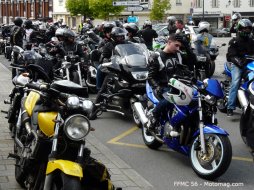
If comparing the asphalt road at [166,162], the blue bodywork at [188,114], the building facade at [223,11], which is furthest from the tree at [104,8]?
the blue bodywork at [188,114]

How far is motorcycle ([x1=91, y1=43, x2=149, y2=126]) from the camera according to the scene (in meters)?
9.24

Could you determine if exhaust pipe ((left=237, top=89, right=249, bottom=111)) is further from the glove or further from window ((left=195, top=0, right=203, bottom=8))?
window ((left=195, top=0, right=203, bottom=8))

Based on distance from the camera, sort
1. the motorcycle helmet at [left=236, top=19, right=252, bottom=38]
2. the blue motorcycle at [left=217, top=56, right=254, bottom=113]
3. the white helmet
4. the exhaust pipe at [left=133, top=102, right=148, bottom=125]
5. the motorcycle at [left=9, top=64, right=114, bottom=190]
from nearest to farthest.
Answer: the motorcycle at [left=9, top=64, right=114, bottom=190] → the white helmet → the exhaust pipe at [left=133, top=102, right=148, bottom=125] → the blue motorcycle at [left=217, top=56, right=254, bottom=113] → the motorcycle helmet at [left=236, top=19, right=252, bottom=38]

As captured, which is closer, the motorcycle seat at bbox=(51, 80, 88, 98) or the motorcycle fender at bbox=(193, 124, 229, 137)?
the motorcycle seat at bbox=(51, 80, 88, 98)

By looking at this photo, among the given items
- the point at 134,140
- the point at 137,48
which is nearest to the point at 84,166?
the point at 134,140

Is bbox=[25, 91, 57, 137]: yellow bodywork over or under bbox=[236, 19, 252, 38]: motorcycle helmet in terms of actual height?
under

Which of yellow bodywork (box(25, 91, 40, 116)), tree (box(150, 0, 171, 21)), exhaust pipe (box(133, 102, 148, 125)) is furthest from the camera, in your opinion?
tree (box(150, 0, 171, 21))

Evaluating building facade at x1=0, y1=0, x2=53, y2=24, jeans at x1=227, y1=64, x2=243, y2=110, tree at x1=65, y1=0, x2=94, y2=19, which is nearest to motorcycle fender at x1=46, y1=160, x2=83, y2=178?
jeans at x1=227, y1=64, x2=243, y2=110

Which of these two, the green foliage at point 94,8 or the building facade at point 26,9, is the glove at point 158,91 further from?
the building facade at point 26,9

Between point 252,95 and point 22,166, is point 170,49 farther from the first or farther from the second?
point 22,166

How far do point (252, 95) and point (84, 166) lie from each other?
2657 mm

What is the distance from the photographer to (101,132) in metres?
8.66

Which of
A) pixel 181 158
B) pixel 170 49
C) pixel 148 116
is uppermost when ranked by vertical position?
pixel 170 49

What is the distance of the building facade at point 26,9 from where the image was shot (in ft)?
275
